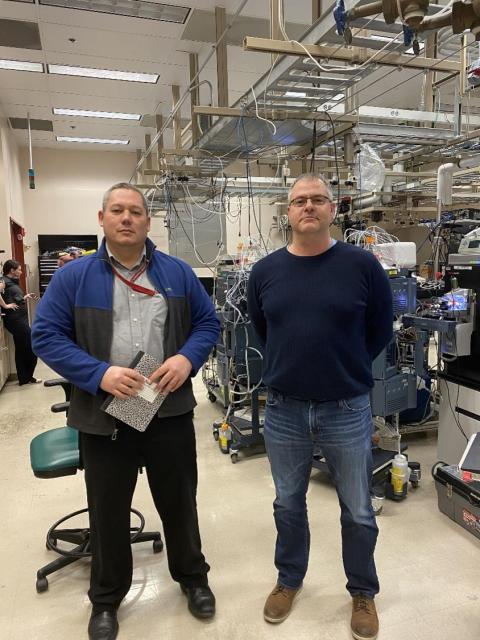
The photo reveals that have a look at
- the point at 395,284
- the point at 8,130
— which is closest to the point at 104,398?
the point at 395,284

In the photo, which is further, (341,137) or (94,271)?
(341,137)

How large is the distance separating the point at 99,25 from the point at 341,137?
2385mm

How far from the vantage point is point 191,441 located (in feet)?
5.71

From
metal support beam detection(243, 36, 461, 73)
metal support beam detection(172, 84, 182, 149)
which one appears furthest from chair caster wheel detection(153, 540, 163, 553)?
metal support beam detection(172, 84, 182, 149)

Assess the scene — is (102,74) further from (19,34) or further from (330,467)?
(330,467)

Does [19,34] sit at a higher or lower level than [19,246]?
higher

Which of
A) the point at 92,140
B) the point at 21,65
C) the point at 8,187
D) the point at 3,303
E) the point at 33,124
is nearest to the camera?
the point at 21,65

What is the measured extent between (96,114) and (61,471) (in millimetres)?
5555

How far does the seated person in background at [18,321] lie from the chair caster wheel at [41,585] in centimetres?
355

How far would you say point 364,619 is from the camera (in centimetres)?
168

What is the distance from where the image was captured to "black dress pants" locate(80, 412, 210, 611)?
5.34 ft

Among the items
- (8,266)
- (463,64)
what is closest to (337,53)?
(463,64)

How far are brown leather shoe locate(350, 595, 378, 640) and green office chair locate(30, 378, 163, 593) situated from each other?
0.99m

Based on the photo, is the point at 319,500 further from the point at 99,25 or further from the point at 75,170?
the point at 75,170
